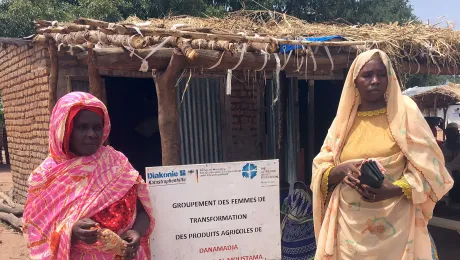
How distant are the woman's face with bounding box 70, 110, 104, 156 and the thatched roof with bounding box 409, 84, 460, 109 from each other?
428 inches

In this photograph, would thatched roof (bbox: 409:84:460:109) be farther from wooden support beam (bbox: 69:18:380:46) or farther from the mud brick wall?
the mud brick wall

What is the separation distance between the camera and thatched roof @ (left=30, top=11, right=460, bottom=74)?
10.2 ft

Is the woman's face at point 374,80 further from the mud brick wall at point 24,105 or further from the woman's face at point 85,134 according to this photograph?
the mud brick wall at point 24,105

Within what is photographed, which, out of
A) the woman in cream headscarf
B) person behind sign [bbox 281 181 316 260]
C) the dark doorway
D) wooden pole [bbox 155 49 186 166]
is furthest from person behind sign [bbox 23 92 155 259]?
the dark doorway

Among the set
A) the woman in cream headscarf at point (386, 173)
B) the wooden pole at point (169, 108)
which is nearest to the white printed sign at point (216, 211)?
the wooden pole at point (169, 108)

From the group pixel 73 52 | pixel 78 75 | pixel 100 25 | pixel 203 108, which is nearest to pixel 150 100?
pixel 203 108

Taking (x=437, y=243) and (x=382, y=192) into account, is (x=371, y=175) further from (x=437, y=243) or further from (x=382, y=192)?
(x=437, y=243)

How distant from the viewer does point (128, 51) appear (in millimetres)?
3059

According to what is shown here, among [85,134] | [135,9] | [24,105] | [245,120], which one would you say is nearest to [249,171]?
[85,134]

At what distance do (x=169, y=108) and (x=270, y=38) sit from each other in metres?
0.98

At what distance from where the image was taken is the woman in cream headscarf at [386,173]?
2.23 m

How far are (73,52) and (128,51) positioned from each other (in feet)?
4.21

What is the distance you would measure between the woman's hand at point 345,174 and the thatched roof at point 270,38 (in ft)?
4.16

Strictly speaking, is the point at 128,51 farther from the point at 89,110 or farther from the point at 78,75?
the point at 78,75
